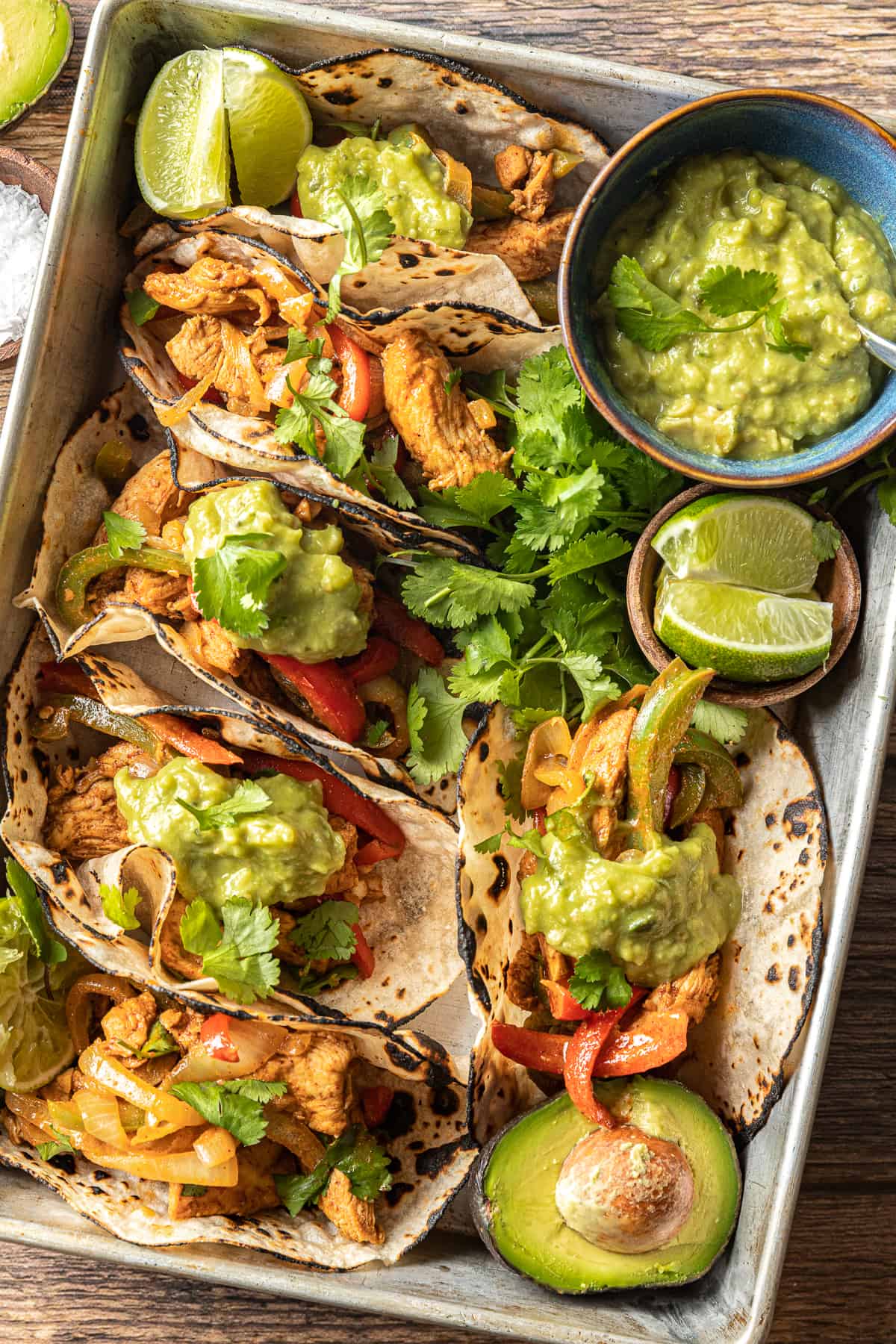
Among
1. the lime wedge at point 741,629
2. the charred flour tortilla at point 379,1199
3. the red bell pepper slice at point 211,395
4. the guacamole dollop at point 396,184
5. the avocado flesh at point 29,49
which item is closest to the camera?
the lime wedge at point 741,629

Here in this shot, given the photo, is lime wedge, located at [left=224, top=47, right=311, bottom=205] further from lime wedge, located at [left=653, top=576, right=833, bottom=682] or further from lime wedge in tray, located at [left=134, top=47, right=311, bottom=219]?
lime wedge, located at [left=653, top=576, right=833, bottom=682]

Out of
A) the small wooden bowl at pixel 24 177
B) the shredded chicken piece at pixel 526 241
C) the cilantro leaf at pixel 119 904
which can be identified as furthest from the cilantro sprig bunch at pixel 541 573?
the small wooden bowl at pixel 24 177

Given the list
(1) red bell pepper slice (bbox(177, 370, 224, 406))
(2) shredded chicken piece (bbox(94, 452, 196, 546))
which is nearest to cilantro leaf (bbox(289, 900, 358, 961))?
(2) shredded chicken piece (bbox(94, 452, 196, 546))

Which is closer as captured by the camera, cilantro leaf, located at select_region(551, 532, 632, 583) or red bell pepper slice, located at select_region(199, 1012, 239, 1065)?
cilantro leaf, located at select_region(551, 532, 632, 583)

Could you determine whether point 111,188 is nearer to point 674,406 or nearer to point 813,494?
point 674,406

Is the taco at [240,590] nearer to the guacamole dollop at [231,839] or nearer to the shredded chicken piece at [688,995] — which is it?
the guacamole dollop at [231,839]

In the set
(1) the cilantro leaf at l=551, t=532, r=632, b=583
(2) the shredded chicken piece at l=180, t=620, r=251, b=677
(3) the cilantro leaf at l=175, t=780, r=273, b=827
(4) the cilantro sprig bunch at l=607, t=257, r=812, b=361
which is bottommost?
(3) the cilantro leaf at l=175, t=780, r=273, b=827
